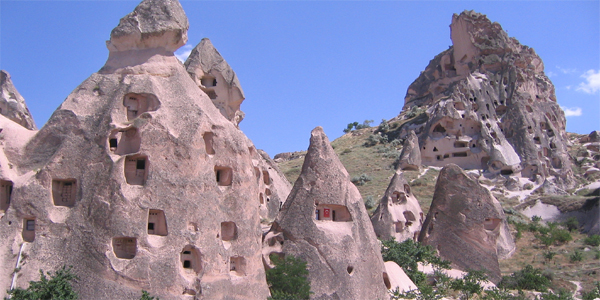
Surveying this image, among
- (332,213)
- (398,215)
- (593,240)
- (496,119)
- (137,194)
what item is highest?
(496,119)

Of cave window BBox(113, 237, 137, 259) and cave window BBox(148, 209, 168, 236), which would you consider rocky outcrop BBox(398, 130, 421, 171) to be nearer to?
cave window BBox(148, 209, 168, 236)

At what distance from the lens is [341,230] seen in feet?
63.5

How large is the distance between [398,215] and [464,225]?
4.48 meters

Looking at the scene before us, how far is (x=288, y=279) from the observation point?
17500 millimetres

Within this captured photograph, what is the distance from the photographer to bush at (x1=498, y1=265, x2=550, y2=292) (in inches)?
1027

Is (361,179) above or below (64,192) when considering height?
above

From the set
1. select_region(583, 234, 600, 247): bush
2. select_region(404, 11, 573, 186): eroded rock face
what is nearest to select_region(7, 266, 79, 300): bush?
select_region(583, 234, 600, 247): bush

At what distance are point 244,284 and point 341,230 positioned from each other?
13.0 feet

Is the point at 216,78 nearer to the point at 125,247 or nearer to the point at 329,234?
the point at 329,234

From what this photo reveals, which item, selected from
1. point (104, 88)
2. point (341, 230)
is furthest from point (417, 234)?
point (104, 88)

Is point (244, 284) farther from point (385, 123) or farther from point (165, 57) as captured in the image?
point (385, 123)

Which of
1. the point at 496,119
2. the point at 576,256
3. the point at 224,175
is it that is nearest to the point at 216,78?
the point at 224,175

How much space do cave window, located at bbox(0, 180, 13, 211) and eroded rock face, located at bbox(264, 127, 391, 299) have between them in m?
7.54

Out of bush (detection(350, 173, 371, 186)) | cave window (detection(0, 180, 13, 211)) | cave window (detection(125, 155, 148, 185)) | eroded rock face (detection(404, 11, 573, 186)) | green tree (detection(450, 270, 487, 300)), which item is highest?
eroded rock face (detection(404, 11, 573, 186))
